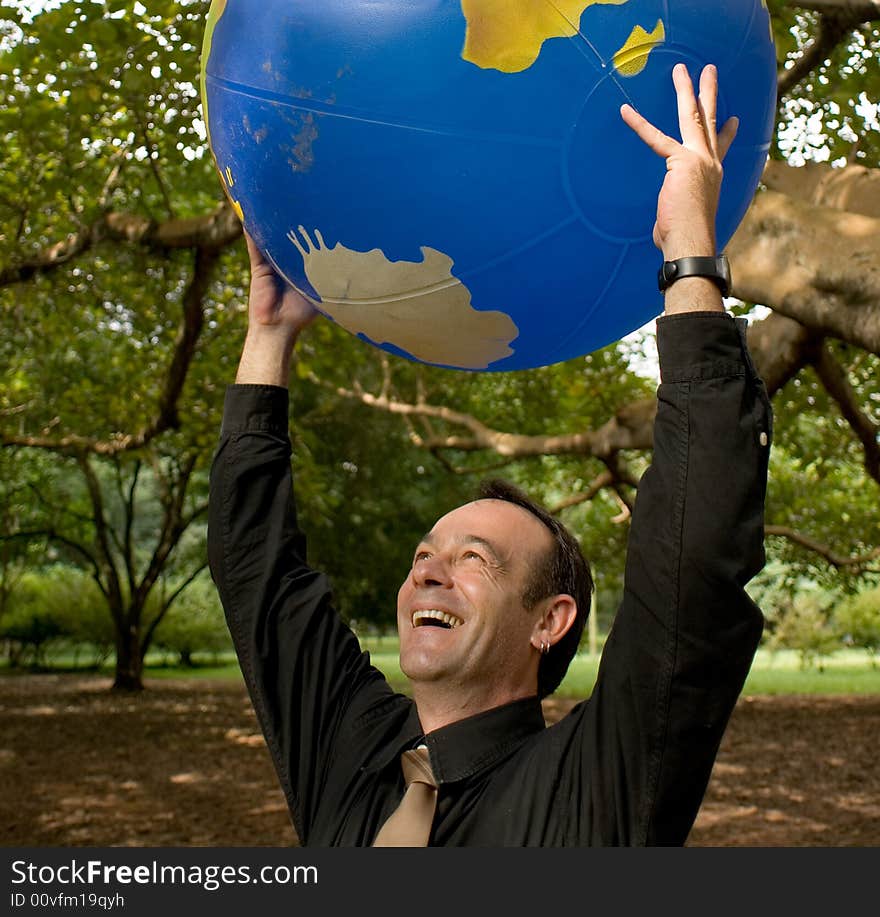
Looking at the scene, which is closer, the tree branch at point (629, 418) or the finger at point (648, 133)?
the finger at point (648, 133)

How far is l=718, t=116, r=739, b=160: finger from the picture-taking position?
1.83m

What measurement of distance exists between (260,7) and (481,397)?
480 inches

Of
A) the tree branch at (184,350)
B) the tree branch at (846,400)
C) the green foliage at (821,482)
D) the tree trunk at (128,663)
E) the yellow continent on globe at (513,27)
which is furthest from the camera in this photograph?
the tree trunk at (128,663)

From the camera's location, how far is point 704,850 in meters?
1.72

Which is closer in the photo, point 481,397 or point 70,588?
point 481,397

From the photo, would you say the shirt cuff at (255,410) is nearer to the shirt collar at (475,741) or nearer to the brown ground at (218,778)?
the shirt collar at (475,741)

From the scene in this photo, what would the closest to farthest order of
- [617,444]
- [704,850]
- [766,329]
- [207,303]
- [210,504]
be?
[704,850]
[210,504]
[766,329]
[617,444]
[207,303]

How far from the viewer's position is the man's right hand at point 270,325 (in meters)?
2.34

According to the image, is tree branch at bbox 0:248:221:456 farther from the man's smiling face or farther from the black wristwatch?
the black wristwatch

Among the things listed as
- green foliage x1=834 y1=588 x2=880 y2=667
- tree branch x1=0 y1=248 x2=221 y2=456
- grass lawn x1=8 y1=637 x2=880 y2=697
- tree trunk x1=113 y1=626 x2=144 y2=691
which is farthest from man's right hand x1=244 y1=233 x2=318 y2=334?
green foliage x1=834 y1=588 x2=880 y2=667

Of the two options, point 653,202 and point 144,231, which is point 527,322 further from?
point 144,231

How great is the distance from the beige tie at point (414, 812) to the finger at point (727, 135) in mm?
1168

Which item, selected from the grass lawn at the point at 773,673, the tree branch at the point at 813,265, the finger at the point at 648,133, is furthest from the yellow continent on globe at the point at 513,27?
the grass lawn at the point at 773,673

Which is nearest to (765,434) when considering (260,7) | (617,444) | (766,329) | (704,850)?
(704,850)
